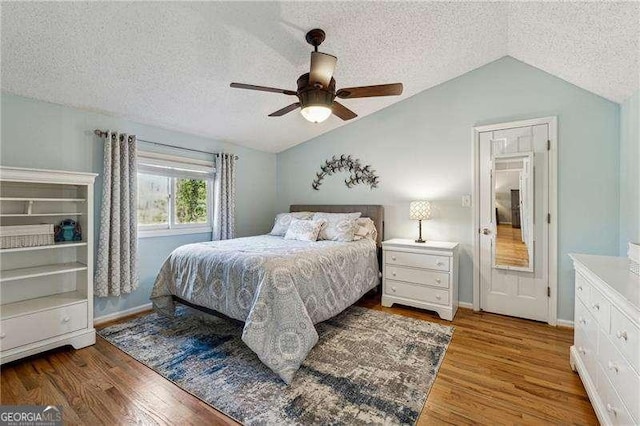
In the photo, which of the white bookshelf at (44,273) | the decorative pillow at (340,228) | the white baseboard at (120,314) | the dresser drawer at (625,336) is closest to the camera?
the dresser drawer at (625,336)

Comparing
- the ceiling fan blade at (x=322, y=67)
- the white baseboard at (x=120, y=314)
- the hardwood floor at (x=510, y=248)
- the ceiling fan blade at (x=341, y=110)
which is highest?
the ceiling fan blade at (x=322, y=67)

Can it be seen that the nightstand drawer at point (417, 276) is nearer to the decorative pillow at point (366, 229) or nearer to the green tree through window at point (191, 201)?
the decorative pillow at point (366, 229)

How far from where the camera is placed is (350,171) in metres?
4.15

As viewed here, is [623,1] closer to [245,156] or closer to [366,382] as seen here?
[366,382]

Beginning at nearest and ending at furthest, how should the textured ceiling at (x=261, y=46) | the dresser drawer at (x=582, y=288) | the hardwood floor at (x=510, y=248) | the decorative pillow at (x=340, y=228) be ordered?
the dresser drawer at (x=582, y=288)
the textured ceiling at (x=261, y=46)
the hardwood floor at (x=510, y=248)
the decorative pillow at (x=340, y=228)

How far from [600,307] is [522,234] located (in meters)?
1.62

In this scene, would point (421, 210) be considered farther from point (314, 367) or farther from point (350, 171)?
point (314, 367)

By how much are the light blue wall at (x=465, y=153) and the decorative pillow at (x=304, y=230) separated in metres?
0.86

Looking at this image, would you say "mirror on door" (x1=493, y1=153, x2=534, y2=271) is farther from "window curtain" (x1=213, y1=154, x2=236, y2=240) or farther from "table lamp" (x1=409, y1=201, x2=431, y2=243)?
"window curtain" (x1=213, y1=154, x2=236, y2=240)

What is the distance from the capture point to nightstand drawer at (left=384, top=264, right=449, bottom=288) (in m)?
3.01

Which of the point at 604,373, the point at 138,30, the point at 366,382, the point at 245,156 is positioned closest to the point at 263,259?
the point at 366,382

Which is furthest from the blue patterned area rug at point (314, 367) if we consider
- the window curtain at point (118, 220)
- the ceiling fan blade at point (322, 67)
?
the ceiling fan blade at point (322, 67)

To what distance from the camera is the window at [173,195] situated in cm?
334

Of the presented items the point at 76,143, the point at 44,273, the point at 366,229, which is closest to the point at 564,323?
the point at 366,229
